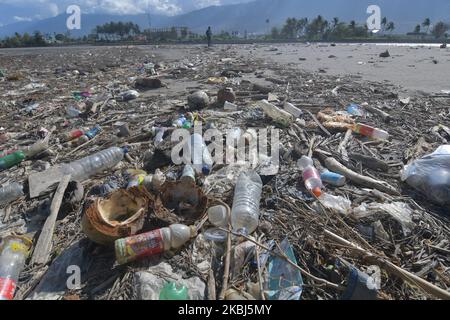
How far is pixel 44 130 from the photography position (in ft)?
16.7

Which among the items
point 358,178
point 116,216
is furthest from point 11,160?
point 358,178

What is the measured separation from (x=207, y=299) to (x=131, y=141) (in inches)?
134

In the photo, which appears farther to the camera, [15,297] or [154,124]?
[154,124]

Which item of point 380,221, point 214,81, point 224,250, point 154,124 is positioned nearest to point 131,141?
point 154,124

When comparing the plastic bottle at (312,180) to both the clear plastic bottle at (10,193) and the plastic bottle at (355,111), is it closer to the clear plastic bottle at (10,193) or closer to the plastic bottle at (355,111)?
the plastic bottle at (355,111)

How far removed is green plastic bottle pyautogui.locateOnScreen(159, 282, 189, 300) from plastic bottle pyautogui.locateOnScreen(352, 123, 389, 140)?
3.96 meters

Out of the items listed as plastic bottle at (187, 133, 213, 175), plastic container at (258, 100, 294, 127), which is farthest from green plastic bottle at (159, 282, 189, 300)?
plastic container at (258, 100, 294, 127)

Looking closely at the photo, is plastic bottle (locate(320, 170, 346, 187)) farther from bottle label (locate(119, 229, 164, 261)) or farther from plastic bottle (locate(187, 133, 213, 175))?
bottle label (locate(119, 229, 164, 261))

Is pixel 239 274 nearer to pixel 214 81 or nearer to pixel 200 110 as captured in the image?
pixel 200 110

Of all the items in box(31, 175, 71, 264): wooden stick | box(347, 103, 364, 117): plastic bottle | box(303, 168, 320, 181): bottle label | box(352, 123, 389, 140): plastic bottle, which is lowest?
box(31, 175, 71, 264): wooden stick

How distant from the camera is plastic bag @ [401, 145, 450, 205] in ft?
9.11

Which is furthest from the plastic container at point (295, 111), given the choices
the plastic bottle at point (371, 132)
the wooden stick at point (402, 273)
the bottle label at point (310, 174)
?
the wooden stick at point (402, 273)

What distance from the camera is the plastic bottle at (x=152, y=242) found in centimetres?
207
